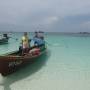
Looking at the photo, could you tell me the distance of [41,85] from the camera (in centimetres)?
652

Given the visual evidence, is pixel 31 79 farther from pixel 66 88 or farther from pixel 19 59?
pixel 66 88

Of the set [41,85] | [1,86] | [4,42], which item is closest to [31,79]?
[41,85]

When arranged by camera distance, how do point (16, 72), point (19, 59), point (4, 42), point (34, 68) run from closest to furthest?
point (19, 59) → point (16, 72) → point (34, 68) → point (4, 42)

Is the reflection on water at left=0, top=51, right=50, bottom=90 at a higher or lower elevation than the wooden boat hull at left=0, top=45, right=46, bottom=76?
lower

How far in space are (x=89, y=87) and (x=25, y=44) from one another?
3853mm

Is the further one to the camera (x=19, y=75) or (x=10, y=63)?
(x=19, y=75)

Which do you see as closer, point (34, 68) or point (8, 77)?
point (8, 77)

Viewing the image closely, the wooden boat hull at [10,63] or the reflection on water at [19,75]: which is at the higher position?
the wooden boat hull at [10,63]

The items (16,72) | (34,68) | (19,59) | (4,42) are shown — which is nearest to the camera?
(19,59)

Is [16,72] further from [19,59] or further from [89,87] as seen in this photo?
[89,87]

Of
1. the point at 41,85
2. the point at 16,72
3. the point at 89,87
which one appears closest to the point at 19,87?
the point at 41,85

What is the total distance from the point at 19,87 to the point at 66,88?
148cm

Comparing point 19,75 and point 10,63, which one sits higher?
point 10,63

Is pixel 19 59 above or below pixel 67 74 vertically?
above
